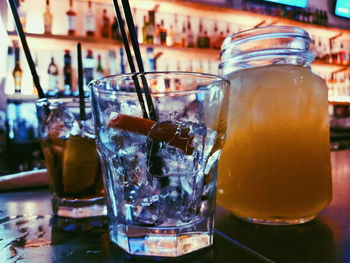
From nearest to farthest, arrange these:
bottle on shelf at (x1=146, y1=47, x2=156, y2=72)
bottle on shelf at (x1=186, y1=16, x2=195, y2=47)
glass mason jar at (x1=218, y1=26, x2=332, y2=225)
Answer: glass mason jar at (x1=218, y1=26, x2=332, y2=225) < bottle on shelf at (x1=146, y1=47, x2=156, y2=72) < bottle on shelf at (x1=186, y1=16, x2=195, y2=47)

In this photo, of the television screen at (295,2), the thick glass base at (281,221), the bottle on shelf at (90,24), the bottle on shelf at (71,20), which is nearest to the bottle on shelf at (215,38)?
the television screen at (295,2)

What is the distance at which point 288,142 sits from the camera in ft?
1.37

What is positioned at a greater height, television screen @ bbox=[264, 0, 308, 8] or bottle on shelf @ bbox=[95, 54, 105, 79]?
television screen @ bbox=[264, 0, 308, 8]

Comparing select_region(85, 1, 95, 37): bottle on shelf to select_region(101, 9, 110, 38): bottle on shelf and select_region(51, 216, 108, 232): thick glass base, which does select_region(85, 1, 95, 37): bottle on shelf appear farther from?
select_region(51, 216, 108, 232): thick glass base

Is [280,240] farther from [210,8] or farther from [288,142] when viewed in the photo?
[210,8]

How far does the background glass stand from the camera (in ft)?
1.06

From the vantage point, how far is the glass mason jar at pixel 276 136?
0.41 m

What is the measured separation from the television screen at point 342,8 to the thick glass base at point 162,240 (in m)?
3.93

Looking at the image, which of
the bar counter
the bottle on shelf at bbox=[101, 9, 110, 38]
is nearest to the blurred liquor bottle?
the bottle on shelf at bbox=[101, 9, 110, 38]

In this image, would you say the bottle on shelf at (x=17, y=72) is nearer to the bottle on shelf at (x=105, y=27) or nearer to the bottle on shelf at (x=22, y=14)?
the bottle on shelf at (x=22, y=14)

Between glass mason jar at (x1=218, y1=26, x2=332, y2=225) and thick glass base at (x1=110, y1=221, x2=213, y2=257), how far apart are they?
120 mm

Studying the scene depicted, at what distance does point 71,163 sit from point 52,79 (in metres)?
2.25

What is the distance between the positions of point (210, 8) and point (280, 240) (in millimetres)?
2690

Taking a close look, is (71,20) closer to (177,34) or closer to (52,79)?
(52,79)
